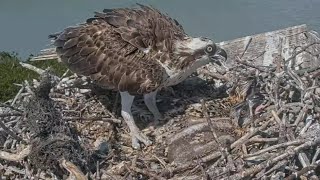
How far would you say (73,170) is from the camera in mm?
5254

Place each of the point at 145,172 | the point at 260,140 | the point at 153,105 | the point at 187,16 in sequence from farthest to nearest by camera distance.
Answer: the point at 187,16 < the point at 153,105 < the point at 260,140 < the point at 145,172

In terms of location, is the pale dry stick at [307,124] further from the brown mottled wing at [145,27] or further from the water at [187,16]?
the water at [187,16]

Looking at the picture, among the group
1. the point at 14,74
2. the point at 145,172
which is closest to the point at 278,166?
the point at 145,172

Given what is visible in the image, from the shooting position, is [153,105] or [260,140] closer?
[260,140]

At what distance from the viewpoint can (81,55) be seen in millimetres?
6441

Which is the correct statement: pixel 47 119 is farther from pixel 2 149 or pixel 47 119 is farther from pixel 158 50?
pixel 158 50

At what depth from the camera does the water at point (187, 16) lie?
67.5ft

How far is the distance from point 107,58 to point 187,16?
54.3 feet

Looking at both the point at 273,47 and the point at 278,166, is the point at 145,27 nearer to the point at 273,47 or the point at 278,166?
the point at 278,166

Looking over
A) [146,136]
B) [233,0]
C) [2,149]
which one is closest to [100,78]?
[146,136]

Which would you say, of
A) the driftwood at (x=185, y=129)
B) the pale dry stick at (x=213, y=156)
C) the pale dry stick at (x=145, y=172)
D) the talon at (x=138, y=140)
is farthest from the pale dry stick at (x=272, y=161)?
the talon at (x=138, y=140)

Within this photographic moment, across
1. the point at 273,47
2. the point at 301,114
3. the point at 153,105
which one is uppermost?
Answer: the point at 273,47

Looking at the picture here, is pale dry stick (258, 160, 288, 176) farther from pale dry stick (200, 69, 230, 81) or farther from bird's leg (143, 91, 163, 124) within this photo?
pale dry stick (200, 69, 230, 81)

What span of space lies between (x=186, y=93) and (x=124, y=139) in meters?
0.92
